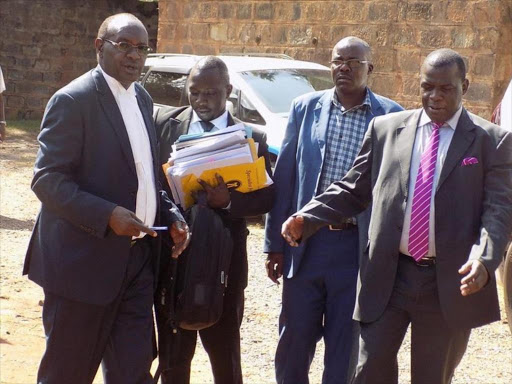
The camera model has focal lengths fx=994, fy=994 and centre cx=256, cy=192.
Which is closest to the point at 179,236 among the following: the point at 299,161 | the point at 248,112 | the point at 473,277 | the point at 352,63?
the point at 299,161

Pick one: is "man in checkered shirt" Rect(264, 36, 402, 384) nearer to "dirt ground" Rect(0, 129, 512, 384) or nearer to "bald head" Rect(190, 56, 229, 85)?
"bald head" Rect(190, 56, 229, 85)

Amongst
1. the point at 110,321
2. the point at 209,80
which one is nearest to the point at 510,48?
the point at 209,80

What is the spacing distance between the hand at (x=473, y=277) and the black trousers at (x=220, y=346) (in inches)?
58.7

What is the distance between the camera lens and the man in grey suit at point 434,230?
4145mm

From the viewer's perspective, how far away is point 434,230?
13.7 ft

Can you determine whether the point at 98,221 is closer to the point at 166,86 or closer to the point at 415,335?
the point at 415,335

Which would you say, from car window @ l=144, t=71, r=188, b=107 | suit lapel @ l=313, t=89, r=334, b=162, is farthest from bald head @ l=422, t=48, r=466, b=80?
car window @ l=144, t=71, r=188, b=107

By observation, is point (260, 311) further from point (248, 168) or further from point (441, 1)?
point (441, 1)

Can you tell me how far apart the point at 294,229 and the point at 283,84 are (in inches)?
285

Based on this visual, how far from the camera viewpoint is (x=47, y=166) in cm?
422

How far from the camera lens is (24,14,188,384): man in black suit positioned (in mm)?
4219

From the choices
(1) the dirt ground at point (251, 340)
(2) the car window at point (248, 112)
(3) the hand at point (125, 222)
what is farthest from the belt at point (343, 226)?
(2) the car window at point (248, 112)

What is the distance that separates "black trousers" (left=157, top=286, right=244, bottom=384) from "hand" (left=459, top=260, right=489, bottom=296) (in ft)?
4.89

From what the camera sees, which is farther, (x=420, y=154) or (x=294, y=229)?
(x=294, y=229)
